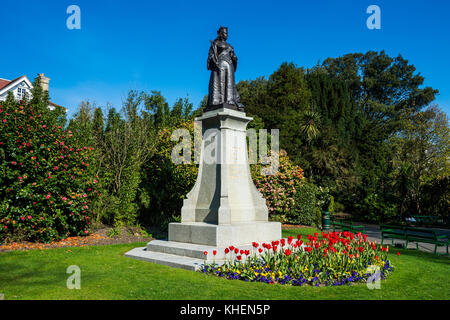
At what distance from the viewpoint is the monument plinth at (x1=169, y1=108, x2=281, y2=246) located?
8336mm

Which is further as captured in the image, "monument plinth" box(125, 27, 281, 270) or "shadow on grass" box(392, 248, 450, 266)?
"shadow on grass" box(392, 248, 450, 266)

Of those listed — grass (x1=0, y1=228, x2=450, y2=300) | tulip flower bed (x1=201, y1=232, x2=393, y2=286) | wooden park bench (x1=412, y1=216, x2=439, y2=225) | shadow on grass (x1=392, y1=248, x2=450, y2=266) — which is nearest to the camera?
grass (x1=0, y1=228, x2=450, y2=300)

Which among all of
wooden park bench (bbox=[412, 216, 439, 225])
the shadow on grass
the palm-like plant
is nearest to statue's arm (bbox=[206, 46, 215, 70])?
the shadow on grass

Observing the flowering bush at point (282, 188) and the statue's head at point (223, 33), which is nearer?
the statue's head at point (223, 33)

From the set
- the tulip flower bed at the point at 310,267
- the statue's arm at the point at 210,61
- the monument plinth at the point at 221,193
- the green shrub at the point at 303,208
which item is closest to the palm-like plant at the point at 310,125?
the green shrub at the point at 303,208

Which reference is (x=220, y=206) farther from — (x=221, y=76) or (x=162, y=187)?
(x=162, y=187)

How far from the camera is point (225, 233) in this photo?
7730 millimetres

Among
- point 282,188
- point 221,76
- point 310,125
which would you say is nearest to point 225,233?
point 221,76

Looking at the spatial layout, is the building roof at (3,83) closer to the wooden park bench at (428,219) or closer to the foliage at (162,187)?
the foliage at (162,187)

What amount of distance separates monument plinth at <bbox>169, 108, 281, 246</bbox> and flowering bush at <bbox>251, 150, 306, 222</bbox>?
27.3 ft

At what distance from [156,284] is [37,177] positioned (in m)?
7.23

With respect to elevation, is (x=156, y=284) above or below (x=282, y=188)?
below

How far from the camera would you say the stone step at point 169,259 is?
263 inches

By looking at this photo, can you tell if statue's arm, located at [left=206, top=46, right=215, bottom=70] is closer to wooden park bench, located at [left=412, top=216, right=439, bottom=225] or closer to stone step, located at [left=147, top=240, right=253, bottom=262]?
stone step, located at [left=147, top=240, right=253, bottom=262]
